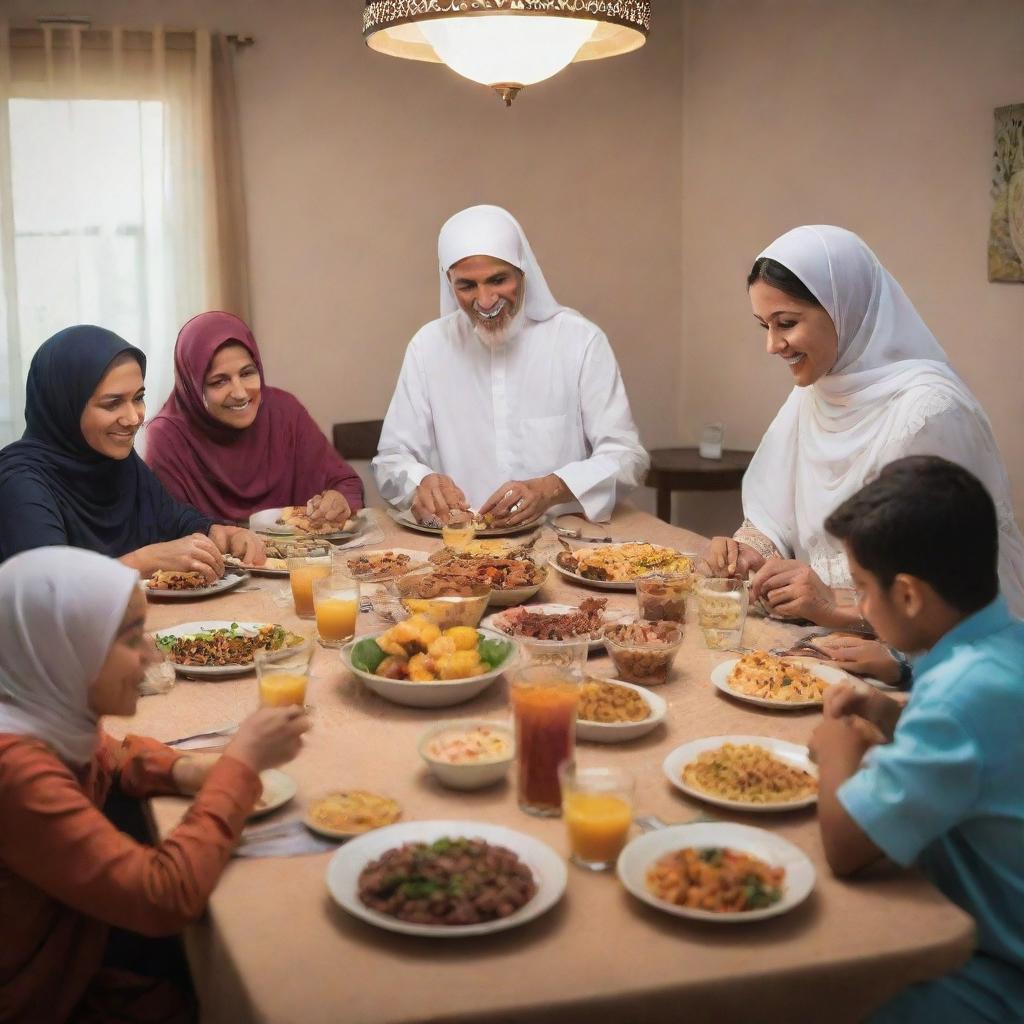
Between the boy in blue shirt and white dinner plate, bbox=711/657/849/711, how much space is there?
0.30m

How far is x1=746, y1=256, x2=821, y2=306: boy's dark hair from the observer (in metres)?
2.73

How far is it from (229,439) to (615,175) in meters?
2.92

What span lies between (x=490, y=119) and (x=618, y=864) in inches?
190

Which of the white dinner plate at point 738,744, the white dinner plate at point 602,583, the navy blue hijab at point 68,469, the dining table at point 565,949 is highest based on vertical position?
the navy blue hijab at point 68,469

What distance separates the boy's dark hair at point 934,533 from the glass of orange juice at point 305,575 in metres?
1.30

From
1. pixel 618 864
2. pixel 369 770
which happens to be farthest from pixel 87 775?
pixel 618 864

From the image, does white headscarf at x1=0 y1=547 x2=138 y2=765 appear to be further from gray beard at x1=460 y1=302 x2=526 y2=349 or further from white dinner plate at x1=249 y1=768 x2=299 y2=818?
gray beard at x1=460 y1=302 x2=526 y2=349

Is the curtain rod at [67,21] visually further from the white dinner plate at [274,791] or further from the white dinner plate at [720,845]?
the white dinner plate at [720,845]

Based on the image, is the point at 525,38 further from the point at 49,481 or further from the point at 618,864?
the point at 618,864

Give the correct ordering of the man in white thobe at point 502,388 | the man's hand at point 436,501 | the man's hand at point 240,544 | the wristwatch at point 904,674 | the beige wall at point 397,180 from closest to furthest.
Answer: the wristwatch at point 904,674 → the man's hand at point 240,544 → the man's hand at point 436,501 → the man in white thobe at point 502,388 → the beige wall at point 397,180

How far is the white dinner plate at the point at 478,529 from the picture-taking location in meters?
3.32

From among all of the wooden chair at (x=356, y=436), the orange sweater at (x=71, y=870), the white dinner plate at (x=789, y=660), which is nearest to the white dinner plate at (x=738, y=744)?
the white dinner plate at (x=789, y=660)

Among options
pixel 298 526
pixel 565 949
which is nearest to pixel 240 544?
pixel 298 526

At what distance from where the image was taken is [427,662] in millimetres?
2049
